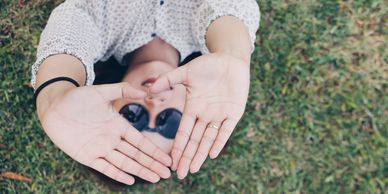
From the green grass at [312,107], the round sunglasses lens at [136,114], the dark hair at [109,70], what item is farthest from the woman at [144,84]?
the green grass at [312,107]

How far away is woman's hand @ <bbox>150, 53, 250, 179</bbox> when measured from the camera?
183 centimetres

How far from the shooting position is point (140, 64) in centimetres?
233

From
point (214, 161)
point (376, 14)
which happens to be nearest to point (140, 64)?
point (214, 161)

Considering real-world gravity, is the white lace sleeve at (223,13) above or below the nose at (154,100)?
above

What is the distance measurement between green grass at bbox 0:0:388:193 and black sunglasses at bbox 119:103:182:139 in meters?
0.75

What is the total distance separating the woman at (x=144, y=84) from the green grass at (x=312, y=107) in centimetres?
70

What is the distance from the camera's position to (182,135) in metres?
1.83

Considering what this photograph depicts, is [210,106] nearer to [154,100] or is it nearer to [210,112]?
[210,112]

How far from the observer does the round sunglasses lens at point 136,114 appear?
217cm

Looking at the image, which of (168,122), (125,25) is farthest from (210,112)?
(125,25)

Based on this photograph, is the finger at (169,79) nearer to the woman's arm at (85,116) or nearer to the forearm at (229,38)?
the woman's arm at (85,116)

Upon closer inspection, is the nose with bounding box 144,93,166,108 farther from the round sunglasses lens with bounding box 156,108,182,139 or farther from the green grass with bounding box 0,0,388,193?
the green grass with bounding box 0,0,388,193

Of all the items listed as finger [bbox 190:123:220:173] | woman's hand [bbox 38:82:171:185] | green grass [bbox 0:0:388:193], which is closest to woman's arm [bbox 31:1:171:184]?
woman's hand [bbox 38:82:171:185]

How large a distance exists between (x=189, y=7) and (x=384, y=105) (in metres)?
1.35
